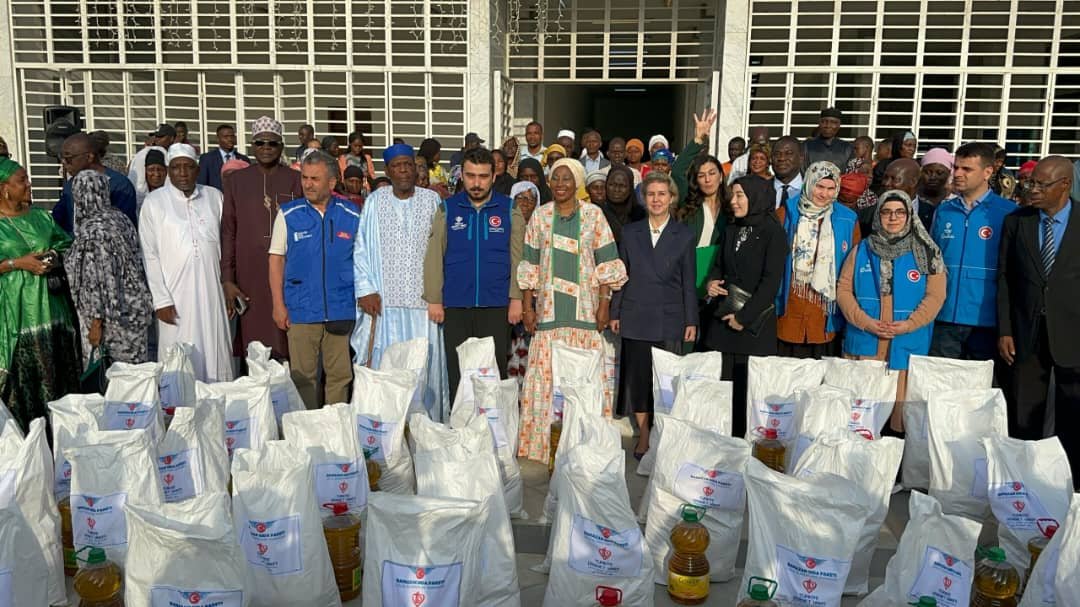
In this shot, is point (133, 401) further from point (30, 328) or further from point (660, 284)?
point (660, 284)

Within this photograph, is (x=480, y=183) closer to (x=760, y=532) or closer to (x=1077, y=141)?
(x=760, y=532)

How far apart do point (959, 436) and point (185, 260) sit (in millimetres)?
3896

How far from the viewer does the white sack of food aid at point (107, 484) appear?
250cm

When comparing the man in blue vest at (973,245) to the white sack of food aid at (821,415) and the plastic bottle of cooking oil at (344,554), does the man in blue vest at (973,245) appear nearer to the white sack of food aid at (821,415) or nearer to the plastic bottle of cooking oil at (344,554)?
the white sack of food aid at (821,415)

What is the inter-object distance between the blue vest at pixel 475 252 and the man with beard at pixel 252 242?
1140mm

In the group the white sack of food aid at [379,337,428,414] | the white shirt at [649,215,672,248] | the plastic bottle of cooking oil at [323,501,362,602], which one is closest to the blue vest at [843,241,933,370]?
the white shirt at [649,215,672,248]

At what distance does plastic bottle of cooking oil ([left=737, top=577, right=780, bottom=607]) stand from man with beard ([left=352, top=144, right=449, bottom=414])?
2.20 metres

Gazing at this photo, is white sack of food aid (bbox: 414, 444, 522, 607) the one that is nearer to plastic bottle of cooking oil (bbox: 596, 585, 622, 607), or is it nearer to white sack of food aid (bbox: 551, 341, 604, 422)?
plastic bottle of cooking oil (bbox: 596, 585, 622, 607)

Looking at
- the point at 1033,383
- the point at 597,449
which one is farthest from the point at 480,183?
the point at 1033,383

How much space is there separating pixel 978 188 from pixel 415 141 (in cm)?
838

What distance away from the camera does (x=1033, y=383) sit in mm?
3723

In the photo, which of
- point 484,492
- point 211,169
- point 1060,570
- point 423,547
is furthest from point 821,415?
point 211,169

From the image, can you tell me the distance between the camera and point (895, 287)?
147 inches

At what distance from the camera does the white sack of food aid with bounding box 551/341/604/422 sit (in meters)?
3.63
